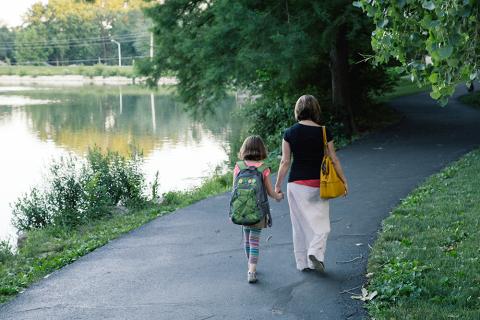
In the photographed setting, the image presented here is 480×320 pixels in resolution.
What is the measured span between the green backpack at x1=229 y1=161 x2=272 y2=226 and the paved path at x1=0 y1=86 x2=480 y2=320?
70 cm

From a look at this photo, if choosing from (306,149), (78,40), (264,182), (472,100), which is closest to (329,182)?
(306,149)

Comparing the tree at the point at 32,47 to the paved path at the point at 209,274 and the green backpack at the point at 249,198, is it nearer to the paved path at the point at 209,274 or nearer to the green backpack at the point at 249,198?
the paved path at the point at 209,274

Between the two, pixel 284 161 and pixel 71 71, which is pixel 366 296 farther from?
pixel 71 71

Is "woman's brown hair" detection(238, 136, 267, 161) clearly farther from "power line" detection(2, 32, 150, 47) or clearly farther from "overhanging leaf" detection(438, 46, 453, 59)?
"power line" detection(2, 32, 150, 47)

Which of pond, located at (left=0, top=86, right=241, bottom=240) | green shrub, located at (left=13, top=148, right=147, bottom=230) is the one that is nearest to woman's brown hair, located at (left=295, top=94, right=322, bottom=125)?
green shrub, located at (left=13, top=148, right=147, bottom=230)

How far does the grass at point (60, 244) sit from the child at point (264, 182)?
2500 mm

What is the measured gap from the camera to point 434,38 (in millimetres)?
4340

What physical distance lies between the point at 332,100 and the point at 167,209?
9765 mm

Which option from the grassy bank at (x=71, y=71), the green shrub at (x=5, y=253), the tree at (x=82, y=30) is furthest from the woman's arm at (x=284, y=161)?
the tree at (x=82, y=30)

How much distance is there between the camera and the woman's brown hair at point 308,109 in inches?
266

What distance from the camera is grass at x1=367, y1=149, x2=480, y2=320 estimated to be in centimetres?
566

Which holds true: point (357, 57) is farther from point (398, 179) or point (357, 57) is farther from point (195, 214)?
point (195, 214)

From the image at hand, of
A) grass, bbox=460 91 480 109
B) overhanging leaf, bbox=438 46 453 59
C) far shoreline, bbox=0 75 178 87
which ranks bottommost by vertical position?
far shoreline, bbox=0 75 178 87

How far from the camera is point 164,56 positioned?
20.2m
